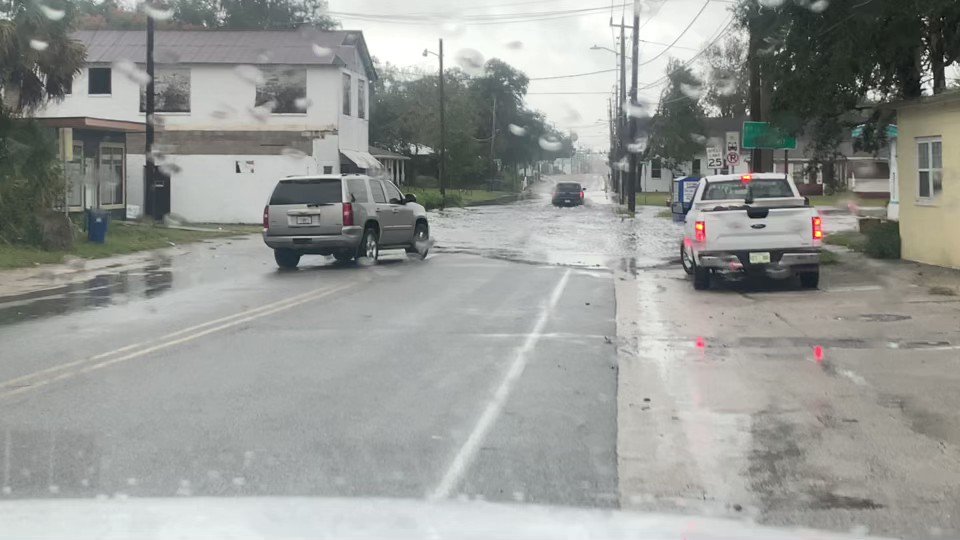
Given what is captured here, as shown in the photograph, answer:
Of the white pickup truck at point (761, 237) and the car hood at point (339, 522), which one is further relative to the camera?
the white pickup truck at point (761, 237)

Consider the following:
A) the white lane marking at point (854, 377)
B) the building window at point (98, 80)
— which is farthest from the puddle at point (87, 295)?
the building window at point (98, 80)

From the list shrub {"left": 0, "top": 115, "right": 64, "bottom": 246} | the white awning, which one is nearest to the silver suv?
shrub {"left": 0, "top": 115, "right": 64, "bottom": 246}

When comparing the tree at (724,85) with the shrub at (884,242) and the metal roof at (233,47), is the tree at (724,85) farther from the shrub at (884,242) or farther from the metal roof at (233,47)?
the shrub at (884,242)

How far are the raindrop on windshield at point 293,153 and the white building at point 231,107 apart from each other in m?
0.05

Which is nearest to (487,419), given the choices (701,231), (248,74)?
(701,231)

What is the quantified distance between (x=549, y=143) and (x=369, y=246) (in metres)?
82.2

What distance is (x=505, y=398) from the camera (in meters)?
8.48

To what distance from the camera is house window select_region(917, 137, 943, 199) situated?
18.9 m

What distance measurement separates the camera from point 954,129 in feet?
59.3

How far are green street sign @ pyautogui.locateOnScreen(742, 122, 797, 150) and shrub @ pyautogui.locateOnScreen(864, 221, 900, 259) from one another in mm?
2634

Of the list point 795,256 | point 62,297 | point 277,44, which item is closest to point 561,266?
point 795,256

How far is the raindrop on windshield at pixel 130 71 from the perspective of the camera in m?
43.4

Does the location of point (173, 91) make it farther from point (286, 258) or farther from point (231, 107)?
point (286, 258)

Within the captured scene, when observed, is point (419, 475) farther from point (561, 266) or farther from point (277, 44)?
point (277, 44)
